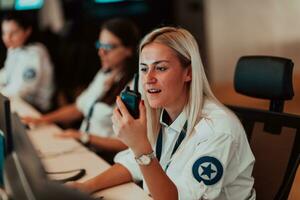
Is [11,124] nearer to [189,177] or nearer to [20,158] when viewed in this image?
[20,158]

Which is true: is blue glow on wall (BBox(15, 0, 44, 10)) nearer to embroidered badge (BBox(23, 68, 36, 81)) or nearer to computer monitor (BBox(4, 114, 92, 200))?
embroidered badge (BBox(23, 68, 36, 81))

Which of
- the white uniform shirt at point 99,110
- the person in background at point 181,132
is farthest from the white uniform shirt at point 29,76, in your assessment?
the person in background at point 181,132

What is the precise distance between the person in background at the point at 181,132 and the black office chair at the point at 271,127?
0.40ft

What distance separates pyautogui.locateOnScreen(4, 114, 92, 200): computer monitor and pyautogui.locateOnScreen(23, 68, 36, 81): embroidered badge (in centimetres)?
153

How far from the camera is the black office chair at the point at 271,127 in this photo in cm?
153

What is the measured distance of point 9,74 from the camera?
2.74 metres

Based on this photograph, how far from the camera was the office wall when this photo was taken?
445cm

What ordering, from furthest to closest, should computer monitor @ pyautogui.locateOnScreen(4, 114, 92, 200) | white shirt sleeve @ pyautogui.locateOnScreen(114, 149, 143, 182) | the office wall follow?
the office wall
white shirt sleeve @ pyautogui.locateOnScreen(114, 149, 143, 182)
computer monitor @ pyautogui.locateOnScreen(4, 114, 92, 200)

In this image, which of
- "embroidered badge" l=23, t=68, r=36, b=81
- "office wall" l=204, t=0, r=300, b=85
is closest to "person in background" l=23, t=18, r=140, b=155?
"embroidered badge" l=23, t=68, r=36, b=81

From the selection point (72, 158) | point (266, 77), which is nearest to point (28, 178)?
point (266, 77)

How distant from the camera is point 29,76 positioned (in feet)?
9.43

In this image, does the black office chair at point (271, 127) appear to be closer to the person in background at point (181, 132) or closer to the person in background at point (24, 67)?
the person in background at point (181, 132)

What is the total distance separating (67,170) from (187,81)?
0.68 meters

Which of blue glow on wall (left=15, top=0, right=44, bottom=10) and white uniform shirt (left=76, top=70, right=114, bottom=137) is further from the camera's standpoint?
blue glow on wall (left=15, top=0, right=44, bottom=10)
